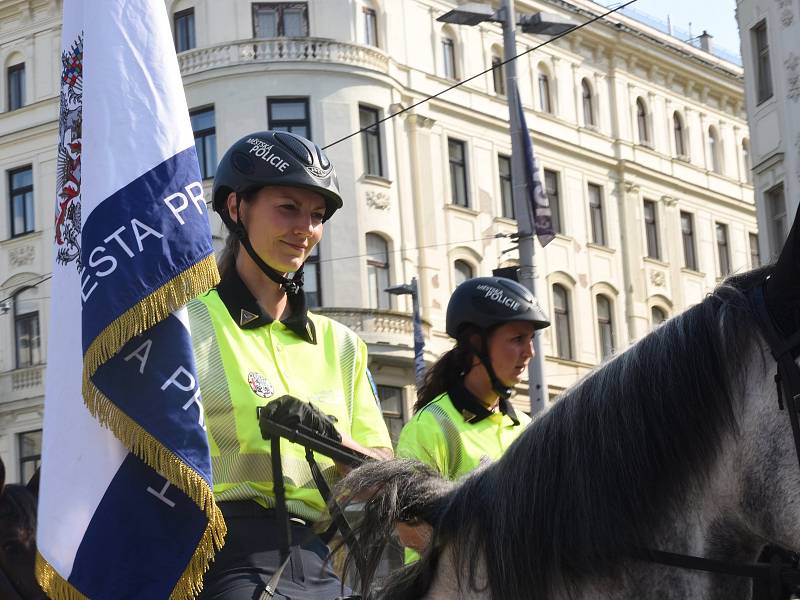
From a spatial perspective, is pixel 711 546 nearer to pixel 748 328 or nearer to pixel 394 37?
pixel 748 328

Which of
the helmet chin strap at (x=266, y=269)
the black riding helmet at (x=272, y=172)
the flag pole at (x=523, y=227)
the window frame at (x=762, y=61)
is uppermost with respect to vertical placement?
the window frame at (x=762, y=61)

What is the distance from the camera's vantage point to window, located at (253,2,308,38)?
119ft

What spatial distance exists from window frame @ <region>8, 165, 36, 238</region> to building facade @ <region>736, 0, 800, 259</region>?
63.5 ft

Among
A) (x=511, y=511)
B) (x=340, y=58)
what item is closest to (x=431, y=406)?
(x=511, y=511)

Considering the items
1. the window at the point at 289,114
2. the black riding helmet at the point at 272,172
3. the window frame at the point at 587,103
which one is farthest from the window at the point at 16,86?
the black riding helmet at the point at 272,172

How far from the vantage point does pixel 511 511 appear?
A: 9.35ft

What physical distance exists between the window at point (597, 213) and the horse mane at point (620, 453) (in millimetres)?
41145

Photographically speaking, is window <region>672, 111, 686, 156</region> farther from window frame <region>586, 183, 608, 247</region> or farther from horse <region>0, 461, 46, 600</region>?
horse <region>0, 461, 46, 600</region>

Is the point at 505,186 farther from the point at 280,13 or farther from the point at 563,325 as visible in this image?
the point at 280,13

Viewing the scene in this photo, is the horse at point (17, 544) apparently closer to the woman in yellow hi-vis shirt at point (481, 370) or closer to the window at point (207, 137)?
the woman in yellow hi-vis shirt at point (481, 370)

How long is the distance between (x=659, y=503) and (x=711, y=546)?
123mm

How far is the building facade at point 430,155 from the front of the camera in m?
35.8

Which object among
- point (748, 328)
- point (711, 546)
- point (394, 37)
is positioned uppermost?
point (394, 37)

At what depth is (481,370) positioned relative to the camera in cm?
645
